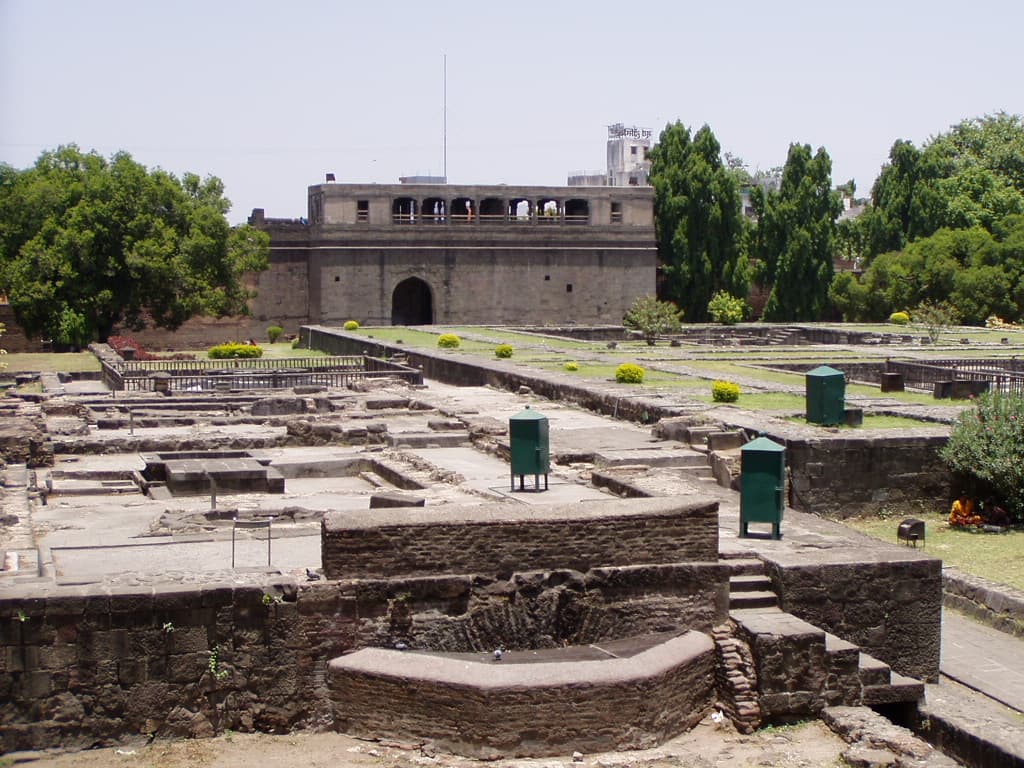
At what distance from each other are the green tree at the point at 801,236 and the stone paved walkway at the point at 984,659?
122 feet

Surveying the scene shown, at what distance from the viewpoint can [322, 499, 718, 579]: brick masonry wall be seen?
9750mm

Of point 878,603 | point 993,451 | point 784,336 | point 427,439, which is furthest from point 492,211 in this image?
point 878,603

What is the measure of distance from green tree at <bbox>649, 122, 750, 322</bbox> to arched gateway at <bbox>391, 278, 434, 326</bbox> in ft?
29.1

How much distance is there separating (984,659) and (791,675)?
296 centimetres

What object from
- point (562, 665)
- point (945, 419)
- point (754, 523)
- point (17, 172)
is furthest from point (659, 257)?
point (562, 665)

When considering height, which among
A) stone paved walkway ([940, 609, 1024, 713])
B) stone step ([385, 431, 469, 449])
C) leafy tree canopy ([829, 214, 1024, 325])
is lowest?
stone paved walkway ([940, 609, 1024, 713])

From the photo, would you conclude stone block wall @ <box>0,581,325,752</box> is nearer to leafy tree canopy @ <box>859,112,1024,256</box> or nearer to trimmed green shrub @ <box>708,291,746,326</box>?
trimmed green shrub @ <box>708,291,746,326</box>

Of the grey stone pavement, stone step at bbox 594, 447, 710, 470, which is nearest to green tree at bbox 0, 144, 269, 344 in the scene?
the grey stone pavement

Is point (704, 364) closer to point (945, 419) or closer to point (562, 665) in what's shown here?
point (945, 419)

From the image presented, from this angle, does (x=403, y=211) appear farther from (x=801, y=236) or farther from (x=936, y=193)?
(x=936, y=193)

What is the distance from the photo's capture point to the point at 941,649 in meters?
12.2

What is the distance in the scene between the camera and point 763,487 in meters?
11.8

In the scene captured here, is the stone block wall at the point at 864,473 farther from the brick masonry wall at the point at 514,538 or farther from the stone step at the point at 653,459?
the brick masonry wall at the point at 514,538

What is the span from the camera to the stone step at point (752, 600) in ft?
34.9
